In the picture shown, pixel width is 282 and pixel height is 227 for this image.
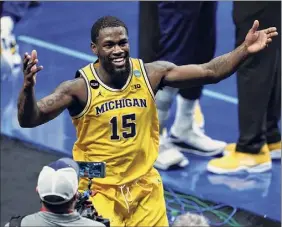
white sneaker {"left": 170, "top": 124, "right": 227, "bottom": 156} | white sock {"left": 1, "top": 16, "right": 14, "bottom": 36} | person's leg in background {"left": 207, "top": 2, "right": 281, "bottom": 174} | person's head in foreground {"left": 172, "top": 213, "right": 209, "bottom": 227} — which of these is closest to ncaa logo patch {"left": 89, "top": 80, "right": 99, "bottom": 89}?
person's head in foreground {"left": 172, "top": 213, "right": 209, "bottom": 227}

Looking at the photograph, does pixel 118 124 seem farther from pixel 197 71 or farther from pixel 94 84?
pixel 197 71

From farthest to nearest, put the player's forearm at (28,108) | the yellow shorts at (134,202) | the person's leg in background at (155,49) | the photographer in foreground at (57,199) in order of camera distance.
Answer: the person's leg in background at (155,49) → the yellow shorts at (134,202) → the player's forearm at (28,108) → the photographer in foreground at (57,199)

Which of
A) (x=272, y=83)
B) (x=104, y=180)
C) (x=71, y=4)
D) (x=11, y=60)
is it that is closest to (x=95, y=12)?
(x=71, y=4)

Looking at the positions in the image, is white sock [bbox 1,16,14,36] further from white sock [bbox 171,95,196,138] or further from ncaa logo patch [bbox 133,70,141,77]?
ncaa logo patch [bbox 133,70,141,77]

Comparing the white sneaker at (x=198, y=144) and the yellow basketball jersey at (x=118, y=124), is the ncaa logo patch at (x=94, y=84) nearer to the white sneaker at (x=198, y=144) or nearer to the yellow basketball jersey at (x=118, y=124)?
the yellow basketball jersey at (x=118, y=124)

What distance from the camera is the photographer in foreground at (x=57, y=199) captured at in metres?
4.45

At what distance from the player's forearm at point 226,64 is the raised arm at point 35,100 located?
76 cm

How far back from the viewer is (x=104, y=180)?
580 cm

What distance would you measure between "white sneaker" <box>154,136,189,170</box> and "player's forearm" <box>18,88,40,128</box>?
2760 millimetres

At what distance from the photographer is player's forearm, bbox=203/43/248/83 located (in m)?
5.66

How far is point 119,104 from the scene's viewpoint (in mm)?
5680

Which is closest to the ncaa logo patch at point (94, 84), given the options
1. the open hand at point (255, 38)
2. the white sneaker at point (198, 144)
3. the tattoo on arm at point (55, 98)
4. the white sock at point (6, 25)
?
the tattoo on arm at point (55, 98)

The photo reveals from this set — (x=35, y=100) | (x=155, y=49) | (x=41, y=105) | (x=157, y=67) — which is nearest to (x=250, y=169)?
(x=155, y=49)

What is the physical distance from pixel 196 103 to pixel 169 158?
2.18 feet
